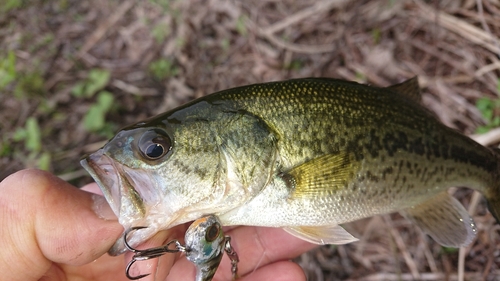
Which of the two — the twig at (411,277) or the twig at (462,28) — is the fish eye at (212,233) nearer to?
the twig at (411,277)

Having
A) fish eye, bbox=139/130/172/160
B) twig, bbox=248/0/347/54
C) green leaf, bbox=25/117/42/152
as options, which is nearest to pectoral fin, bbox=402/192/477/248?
fish eye, bbox=139/130/172/160

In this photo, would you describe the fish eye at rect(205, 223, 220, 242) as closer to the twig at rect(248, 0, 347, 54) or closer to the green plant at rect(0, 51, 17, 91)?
the twig at rect(248, 0, 347, 54)

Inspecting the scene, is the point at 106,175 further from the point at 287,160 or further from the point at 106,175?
the point at 287,160

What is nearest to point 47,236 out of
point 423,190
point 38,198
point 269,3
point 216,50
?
point 38,198

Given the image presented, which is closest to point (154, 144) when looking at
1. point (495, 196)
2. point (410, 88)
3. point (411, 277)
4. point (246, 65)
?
point (410, 88)

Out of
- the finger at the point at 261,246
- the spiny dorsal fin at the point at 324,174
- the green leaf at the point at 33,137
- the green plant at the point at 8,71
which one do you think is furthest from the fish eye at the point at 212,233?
the green plant at the point at 8,71

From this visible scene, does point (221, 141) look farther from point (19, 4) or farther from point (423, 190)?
point (19, 4)
